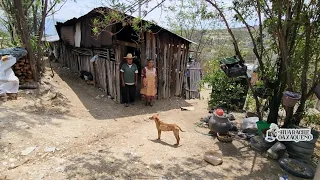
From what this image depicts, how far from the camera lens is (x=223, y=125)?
475 cm

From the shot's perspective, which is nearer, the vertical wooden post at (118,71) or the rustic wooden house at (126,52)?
the vertical wooden post at (118,71)

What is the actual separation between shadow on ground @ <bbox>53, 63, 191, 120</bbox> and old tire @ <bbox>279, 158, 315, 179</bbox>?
4143 mm

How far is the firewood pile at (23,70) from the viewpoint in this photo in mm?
6827

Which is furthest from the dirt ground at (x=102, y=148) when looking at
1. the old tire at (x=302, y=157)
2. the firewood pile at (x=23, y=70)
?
the firewood pile at (x=23, y=70)

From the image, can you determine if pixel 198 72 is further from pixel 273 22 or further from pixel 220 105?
pixel 273 22

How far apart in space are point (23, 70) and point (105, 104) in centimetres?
264

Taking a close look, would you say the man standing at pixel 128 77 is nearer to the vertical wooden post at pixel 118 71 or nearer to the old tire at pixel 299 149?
the vertical wooden post at pixel 118 71

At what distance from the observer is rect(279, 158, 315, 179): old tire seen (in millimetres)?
3471

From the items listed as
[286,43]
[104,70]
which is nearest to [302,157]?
[286,43]

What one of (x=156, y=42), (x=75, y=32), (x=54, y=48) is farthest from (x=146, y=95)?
(x=54, y=48)

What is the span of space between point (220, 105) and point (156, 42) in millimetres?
2935

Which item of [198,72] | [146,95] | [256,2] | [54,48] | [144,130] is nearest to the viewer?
[256,2]

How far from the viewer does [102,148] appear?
13.5 ft

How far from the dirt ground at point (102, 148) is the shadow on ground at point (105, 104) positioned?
0.31 feet
